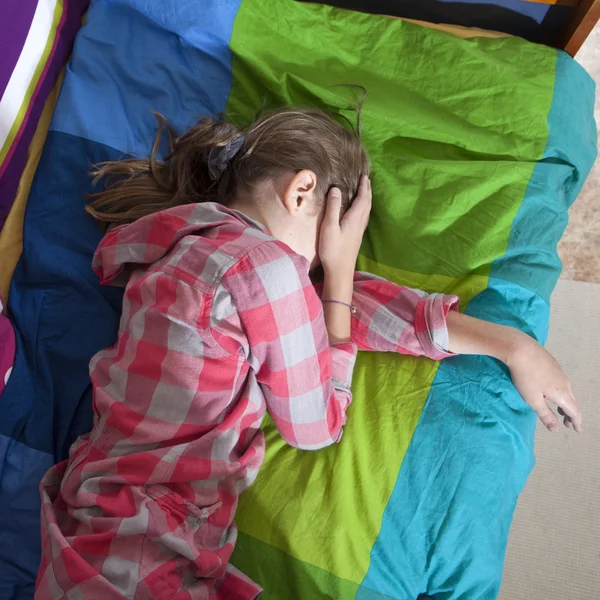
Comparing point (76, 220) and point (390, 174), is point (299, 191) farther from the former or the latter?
point (76, 220)

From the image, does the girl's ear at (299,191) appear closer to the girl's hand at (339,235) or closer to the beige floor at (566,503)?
the girl's hand at (339,235)

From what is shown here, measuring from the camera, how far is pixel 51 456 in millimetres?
1006

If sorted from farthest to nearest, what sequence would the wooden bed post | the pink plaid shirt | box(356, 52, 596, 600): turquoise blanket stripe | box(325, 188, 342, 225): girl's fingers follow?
the wooden bed post < box(325, 188, 342, 225): girl's fingers < box(356, 52, 596, 600): turquoise blanket stripe < the pink plaid shirt

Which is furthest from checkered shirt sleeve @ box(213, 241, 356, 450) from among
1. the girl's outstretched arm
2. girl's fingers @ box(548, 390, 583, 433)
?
girl's fingers @ box(548, 390, 583, 433)

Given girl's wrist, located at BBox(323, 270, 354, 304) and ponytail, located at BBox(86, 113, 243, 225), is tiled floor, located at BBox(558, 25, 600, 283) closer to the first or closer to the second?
girl's wrist, located at BBox(323, 270, 354, 304)

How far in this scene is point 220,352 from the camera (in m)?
0.85

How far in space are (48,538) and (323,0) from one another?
4.31ft

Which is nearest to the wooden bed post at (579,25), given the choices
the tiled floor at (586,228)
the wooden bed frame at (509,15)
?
the wooden bed frame at (509,15)

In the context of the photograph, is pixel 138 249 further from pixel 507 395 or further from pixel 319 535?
pixel 507 395

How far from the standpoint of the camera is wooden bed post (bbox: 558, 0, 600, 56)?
1.25 m

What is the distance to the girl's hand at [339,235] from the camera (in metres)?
1.03

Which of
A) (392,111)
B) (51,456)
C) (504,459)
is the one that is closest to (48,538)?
(51,456)

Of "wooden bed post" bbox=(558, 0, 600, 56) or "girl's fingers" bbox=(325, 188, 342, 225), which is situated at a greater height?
"wooden bed post" bbox=(558, 0, 600, 56)

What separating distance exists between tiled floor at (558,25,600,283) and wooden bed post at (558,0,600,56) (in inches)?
9.7
